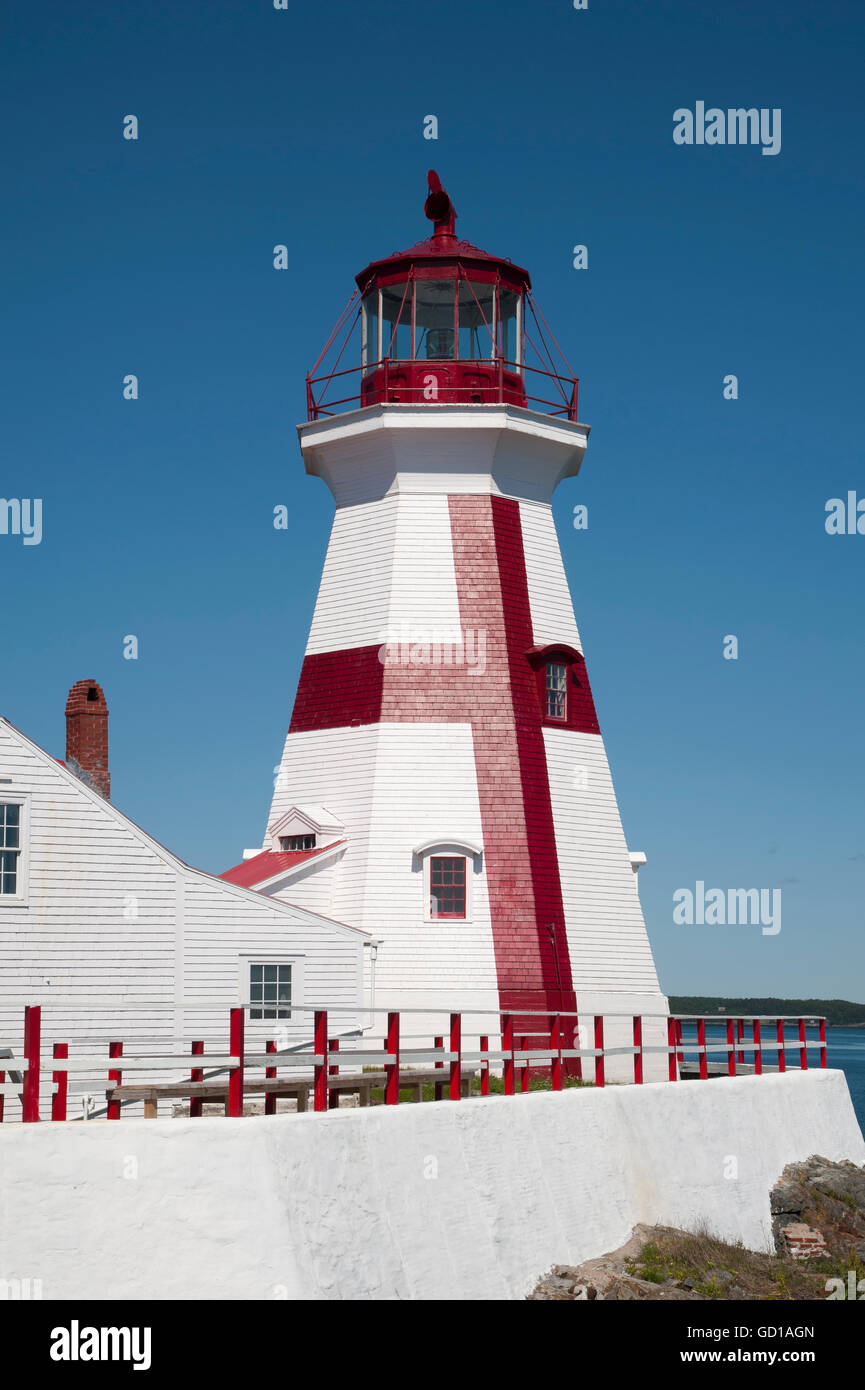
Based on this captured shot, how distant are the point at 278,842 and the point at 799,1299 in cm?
1234

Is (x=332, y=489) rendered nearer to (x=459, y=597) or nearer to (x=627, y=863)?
(x=459, y=597)

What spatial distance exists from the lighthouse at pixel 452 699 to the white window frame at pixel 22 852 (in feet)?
20.5

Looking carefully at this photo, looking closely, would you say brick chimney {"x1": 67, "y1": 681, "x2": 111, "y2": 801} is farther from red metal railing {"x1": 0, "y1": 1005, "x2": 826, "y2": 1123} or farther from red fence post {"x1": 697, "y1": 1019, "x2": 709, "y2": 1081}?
red fence post {"x1": 697, "y1": 1019, "x2": 709, "y2": 1081}

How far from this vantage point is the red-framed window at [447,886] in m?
27.2

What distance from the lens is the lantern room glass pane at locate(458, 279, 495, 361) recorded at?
3028cm

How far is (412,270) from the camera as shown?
2972cm

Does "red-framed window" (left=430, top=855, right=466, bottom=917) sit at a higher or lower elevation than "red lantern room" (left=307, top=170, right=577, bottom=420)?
lower

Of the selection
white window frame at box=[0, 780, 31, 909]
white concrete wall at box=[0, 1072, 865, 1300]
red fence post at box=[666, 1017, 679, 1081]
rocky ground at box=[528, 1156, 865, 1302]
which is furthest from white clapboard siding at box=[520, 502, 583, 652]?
white window frame at box=[0, 780, 31, 909]

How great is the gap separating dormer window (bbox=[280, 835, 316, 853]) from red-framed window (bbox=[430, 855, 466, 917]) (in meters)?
2.23

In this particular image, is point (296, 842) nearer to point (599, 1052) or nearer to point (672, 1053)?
point (672, 1053)

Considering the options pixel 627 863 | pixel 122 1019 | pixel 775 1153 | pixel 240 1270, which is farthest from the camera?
pixel 627 863

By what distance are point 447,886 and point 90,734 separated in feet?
20.0

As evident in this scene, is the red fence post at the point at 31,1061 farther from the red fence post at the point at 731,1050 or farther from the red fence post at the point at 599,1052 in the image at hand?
the red fence post at the point at 731,1050
